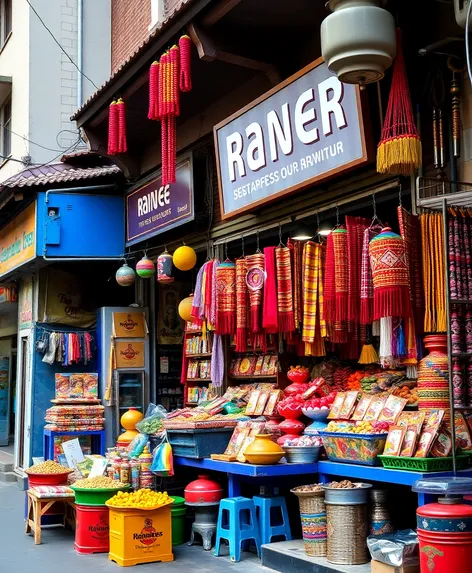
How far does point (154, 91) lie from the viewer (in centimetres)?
838

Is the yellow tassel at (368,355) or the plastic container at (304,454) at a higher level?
the yellow tassel at (368,355)

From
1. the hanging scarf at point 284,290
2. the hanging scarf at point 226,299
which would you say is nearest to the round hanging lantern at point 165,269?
the hanging scarf at point 226,299

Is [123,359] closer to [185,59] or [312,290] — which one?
[312,290]

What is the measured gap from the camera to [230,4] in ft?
24.1

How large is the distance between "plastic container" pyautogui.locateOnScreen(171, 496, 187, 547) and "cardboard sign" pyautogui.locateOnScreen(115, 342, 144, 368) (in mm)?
4448

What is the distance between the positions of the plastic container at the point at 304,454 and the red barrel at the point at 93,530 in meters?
2.18

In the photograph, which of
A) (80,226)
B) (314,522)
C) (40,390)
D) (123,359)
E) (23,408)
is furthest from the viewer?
(23,408)

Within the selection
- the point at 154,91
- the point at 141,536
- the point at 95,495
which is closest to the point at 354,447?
the point at 141,536

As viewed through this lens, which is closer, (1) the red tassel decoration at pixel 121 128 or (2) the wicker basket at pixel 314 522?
(2) the wicker basket at pixel 314 522

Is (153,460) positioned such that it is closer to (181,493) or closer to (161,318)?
(181,493)

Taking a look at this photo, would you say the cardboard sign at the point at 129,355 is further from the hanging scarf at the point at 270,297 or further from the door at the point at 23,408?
the hanging scarf at the point at 270,297

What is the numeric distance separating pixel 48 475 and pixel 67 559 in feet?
4.88

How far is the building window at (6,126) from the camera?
17734 mm

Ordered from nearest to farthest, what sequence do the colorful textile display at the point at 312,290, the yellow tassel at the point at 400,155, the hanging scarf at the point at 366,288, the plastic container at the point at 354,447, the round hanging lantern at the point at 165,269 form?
the yellow tassel at the point at 400,155 < the plastic container at the point at 354,447 < the hanging scarf at the point at 366,288 < the colorful textile display at the point at 312,290 < the round hanging lantern at the point at 165,269
